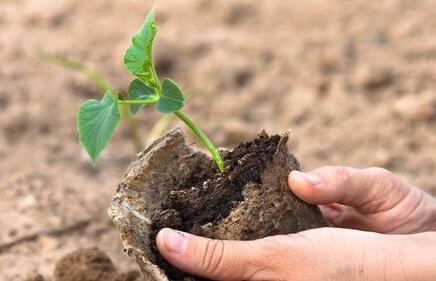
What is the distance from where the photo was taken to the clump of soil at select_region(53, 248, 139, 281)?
204 cm

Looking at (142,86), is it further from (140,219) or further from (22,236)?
(22,236)

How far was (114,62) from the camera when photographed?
3914 mm

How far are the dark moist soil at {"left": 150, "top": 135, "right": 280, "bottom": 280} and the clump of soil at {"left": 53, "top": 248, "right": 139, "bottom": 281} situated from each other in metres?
0.46

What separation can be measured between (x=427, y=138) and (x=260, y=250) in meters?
1.98

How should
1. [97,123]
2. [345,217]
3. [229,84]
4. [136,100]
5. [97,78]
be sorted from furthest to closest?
[229,84] < [97,78] < [345,217] < [136,100] < [97,123]

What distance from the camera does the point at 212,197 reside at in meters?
1.63

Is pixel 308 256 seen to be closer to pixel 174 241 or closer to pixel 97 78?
pixel 174 241

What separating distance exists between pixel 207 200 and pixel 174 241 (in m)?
0.15

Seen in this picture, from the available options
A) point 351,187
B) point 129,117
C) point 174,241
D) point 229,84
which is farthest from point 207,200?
point 229,84

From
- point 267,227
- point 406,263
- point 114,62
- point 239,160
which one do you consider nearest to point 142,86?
point 239,160

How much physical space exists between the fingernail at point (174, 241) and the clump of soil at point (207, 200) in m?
0.05

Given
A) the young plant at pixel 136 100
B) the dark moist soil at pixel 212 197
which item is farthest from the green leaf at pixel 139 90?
the dark moist soil at pixel 212 197

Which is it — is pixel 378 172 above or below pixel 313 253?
above

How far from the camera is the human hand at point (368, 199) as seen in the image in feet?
5.66
